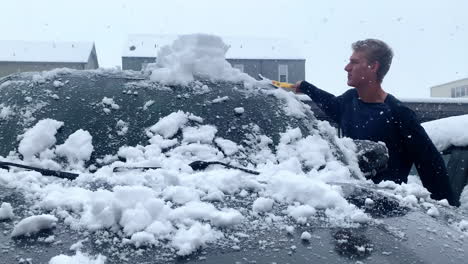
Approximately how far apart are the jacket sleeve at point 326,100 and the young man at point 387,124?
9.0 inches

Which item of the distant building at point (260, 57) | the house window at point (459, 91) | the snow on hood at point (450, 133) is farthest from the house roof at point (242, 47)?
the snow on hood at point (450, 133)

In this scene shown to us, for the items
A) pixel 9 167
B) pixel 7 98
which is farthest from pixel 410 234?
pixel 7 98

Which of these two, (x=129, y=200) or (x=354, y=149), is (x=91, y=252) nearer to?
(x=129, y=200)

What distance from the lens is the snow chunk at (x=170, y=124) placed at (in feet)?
8.54

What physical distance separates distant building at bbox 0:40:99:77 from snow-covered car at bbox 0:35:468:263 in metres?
26.8

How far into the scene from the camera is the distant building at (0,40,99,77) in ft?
96.2

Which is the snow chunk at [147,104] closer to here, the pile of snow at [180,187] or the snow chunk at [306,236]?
the pile of snow at [180,187]

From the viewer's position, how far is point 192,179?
81.4 inches

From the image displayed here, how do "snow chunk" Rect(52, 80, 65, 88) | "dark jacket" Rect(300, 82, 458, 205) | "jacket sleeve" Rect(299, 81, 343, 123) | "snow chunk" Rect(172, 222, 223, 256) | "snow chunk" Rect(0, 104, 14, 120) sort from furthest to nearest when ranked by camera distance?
"jacket sleeve" Rect(299, 81, 343, 123)
"dark jacket" Rect(300, 82, 458, 205)
"snow chunk" Rect(52, 80, 65, 88)
"snow chunk" Rect(0, 104, 14, 120)
"snow chunk" Rect(172, 222, 223, 256)

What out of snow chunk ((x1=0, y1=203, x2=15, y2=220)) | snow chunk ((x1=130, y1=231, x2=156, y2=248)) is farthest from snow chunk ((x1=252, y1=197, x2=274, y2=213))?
snow chunk ((x1=0, y1=203, x2=15, y2=220))

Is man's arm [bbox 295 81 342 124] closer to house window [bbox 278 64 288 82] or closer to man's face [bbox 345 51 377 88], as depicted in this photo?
man's face [bbox 345 51 377 88]

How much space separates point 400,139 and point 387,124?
182 mm

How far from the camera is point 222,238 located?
1648mm

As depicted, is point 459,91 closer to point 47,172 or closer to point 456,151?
point 456,151
